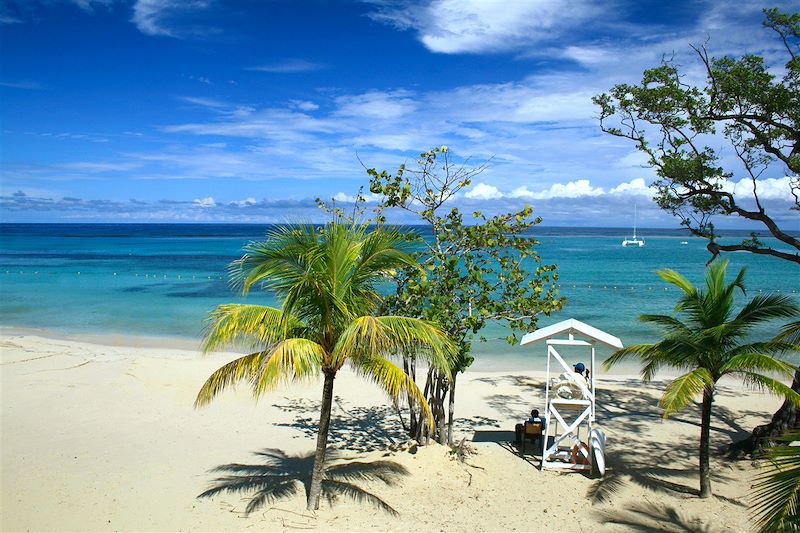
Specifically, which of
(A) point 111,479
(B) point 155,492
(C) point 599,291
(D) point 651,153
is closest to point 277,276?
(B) point 155,492

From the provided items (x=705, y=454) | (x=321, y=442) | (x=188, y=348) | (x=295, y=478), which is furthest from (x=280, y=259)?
(x=188, y=348)

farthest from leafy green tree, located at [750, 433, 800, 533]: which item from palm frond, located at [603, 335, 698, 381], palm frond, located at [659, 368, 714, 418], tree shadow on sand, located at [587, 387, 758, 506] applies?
palm frond, located at [603, 335, 698, 381]

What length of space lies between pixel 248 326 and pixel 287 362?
2.33 feet

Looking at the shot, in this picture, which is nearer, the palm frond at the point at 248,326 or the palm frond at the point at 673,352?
the palm frond at the point at 248,326

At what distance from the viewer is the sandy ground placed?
7.21 meters

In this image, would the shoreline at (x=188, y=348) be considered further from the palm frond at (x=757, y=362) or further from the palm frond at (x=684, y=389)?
the palm frond at (x=684, y=389)

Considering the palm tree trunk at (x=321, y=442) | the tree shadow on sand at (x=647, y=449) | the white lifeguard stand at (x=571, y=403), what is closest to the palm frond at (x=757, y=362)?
the tree shadow on sand at (x=647, y=449)

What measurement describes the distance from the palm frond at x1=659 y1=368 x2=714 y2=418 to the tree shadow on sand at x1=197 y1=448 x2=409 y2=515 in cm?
347

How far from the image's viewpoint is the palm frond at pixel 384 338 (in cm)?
594

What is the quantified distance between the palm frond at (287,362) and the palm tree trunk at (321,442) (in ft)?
1.59

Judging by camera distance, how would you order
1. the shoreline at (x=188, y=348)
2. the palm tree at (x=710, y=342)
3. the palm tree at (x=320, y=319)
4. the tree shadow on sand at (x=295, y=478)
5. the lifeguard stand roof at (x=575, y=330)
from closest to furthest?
the palm tree at (x=320, y=319) < the palm tree at (x=710, y=342) < the tree shadow on sand at (x=295, y=478) < the lifeguard stand roof at (x=575, y=330) < the shoreline at (x=188, y=348)

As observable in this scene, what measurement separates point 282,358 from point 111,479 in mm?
4254

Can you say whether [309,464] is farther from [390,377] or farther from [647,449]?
[647,449]

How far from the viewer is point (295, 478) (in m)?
8.27
